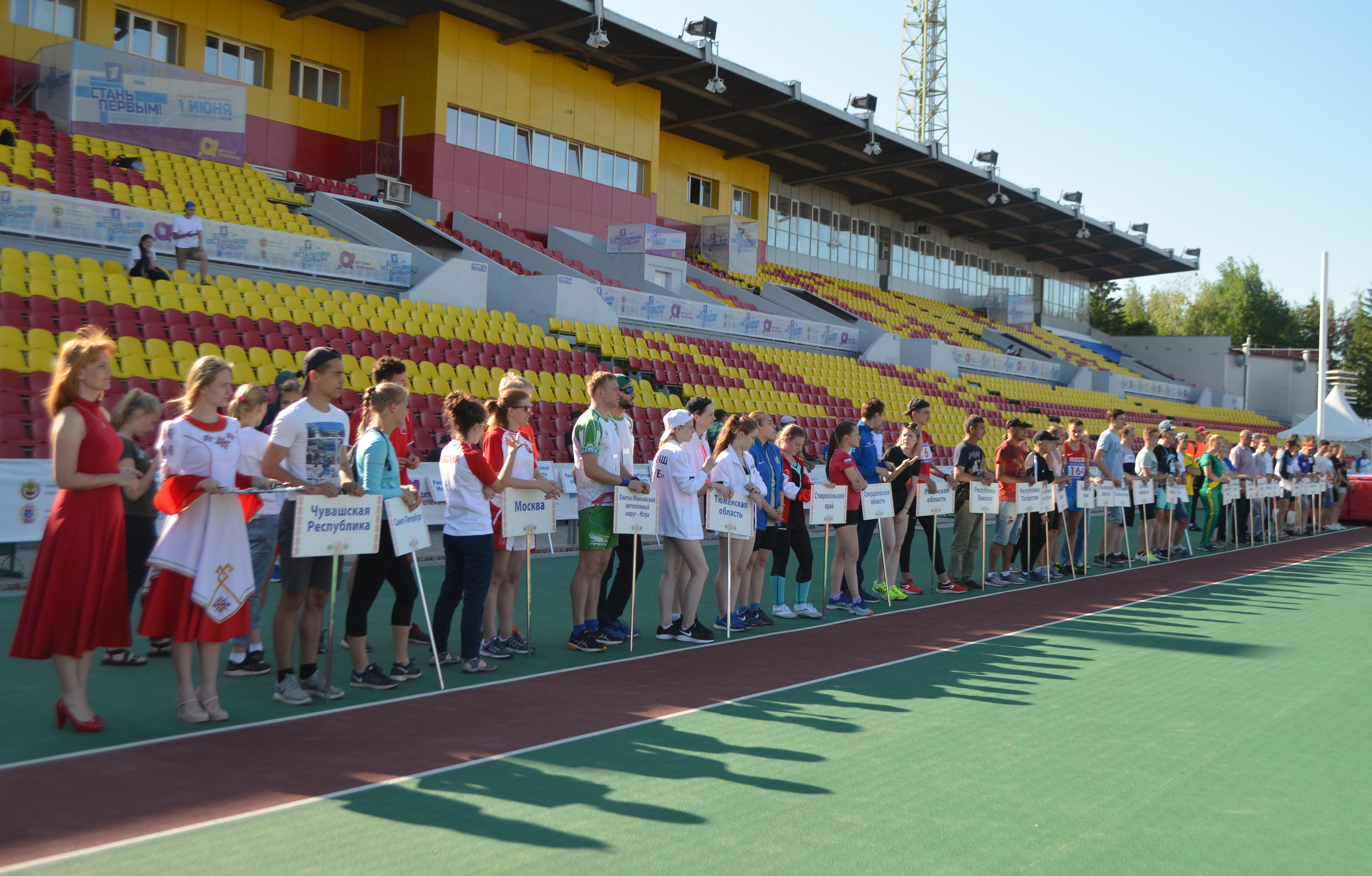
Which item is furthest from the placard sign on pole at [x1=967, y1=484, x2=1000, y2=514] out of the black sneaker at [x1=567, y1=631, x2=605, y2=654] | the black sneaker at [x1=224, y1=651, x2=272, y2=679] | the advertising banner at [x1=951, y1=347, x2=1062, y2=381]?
the advertising banner at [x1=951, y1=347, x2=1062, y2=381]

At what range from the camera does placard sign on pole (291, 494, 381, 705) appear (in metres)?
5.83

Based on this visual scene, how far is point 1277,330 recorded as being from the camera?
83625 millimetres

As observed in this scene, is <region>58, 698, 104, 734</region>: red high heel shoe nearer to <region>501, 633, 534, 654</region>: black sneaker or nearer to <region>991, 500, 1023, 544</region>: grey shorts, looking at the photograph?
<region>501, 633, 534, 654</region>: black sneaker

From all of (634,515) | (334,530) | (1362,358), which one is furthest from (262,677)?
(1362,358)

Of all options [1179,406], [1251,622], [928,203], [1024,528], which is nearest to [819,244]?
[928,203]

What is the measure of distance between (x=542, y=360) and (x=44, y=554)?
45.6 ft

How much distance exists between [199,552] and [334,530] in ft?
2.44

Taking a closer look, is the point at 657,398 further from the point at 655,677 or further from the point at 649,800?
the point at 649,800

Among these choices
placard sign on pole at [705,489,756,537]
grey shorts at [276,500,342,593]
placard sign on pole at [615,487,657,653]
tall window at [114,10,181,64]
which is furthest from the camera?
tall window at [114,10,181,64]

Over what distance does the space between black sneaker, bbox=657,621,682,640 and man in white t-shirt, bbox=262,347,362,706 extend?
2.96 m

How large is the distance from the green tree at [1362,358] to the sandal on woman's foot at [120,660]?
61.5 meters

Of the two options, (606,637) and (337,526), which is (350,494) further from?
(606,637)

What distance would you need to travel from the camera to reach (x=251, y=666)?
6.83 metres

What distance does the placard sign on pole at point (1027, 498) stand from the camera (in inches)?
501
